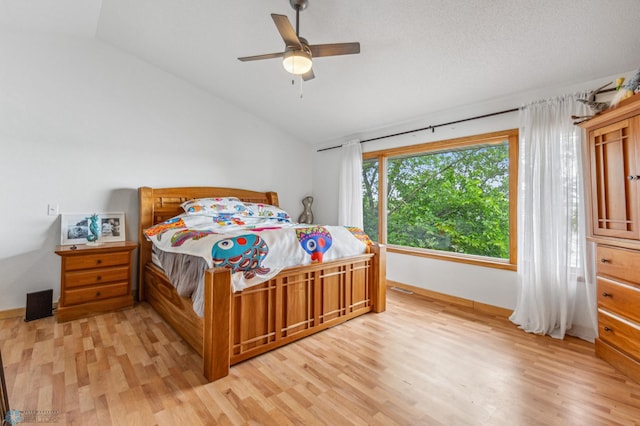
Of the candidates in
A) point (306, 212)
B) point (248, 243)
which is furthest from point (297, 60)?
point (306, 212)

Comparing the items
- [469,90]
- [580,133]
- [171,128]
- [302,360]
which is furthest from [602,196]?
[171,128]

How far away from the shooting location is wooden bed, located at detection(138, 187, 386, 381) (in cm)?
187

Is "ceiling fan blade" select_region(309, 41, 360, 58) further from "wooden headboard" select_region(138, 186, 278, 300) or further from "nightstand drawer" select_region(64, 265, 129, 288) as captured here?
"nightstand drawer" select_region(64, 265, 129, 288)

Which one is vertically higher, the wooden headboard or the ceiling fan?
the ceiling fan

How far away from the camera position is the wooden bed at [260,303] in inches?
73.5

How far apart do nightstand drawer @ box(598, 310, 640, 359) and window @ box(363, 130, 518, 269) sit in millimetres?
877

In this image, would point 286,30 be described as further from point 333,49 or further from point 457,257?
point 457,257

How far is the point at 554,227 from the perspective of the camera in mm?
2527

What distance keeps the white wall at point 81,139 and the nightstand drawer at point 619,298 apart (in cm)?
426

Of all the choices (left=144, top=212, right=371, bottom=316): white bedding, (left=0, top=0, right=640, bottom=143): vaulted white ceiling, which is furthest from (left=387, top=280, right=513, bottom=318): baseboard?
(left=0, top=0, right=640, bottom=143): vaulted white ceiling

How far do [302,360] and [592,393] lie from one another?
71.1 inches

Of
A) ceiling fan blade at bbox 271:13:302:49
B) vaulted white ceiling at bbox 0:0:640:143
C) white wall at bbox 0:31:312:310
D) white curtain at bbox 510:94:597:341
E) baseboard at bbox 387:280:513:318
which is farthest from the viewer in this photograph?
baseboard at bbox 387:280:513:318

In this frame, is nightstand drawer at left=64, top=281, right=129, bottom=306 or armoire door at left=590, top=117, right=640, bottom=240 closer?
armoire door at left=590, top=117, right=640, bottom=240

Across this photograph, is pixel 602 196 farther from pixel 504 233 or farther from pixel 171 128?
pixel 171 128
